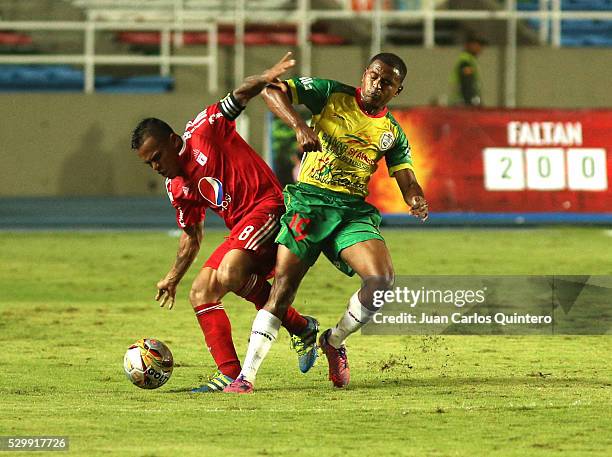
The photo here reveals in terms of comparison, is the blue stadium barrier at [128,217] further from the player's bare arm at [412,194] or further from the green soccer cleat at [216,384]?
the green soccer cleat at [216,384]

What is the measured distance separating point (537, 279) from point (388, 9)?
13783 millimetres

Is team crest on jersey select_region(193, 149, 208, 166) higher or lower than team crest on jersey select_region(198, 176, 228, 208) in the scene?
higher

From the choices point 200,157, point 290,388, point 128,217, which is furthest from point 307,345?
point 128,217

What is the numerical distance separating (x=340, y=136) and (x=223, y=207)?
89 cm

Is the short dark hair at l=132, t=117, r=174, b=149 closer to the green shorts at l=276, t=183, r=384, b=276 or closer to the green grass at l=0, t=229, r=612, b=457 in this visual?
the green shorts at l=276, t=183, r=384, b=276

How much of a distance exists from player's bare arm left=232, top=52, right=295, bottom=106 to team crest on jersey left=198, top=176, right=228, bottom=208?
53 cm


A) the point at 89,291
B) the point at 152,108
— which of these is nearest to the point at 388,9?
the point at 152,108

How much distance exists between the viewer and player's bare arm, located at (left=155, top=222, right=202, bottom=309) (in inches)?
336

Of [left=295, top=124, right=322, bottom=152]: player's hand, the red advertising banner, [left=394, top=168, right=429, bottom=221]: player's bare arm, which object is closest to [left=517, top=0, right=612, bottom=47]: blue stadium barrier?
the red advertising banner

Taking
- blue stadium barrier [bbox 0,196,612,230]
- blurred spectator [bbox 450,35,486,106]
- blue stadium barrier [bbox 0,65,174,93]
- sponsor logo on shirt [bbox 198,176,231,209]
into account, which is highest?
sponsor logo on shirt [bbox 198,176,231,209]

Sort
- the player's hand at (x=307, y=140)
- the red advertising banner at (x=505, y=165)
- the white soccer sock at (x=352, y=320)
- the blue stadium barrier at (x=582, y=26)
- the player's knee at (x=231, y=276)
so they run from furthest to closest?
1. the blue stadium barrier at (x=582, y=26)
2. the red advertising banner at (x=505, y=165)
3. the white soccer sock at (x=352, y=320)
4. the player's knee at (x=231, y=276)
5. the player's hand at (x=307, y=140)

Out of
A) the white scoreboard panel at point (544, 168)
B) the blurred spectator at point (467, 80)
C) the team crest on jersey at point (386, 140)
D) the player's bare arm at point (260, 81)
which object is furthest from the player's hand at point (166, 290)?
the blurred spectator at point (467, 80)

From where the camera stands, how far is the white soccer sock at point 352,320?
27.1ft

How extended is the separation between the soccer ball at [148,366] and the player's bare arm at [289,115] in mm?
1571
